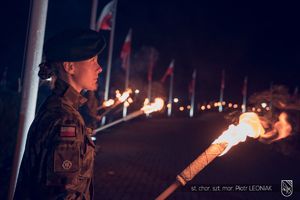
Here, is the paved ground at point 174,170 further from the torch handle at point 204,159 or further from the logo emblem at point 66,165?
the logo emblem at point 66,165

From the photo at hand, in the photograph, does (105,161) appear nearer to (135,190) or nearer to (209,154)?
(135,190)

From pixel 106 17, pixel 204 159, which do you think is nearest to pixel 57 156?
pixel 204 159

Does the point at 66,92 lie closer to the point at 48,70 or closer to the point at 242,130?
the point at 48,70

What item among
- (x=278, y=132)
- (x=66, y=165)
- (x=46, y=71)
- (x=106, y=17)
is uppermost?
(x=106, y=17)

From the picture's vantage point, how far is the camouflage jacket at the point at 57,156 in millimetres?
1791

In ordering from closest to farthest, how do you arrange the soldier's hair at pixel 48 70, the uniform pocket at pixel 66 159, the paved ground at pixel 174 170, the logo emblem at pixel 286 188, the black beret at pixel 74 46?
the uniform pocket at pixel 66 159, the black beret at pixel 74 46, the soldier's hair at pixel 48 70, the paved ground at pixel 174 170, the logo emblem at pixel 286 188

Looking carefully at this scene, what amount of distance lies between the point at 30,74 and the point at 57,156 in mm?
2390

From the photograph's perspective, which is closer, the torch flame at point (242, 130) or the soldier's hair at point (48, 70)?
the soldier's hair at point (48, 70)

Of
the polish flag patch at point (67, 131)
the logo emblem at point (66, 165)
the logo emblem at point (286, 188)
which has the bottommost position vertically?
the logo emblem at point (286, 188)

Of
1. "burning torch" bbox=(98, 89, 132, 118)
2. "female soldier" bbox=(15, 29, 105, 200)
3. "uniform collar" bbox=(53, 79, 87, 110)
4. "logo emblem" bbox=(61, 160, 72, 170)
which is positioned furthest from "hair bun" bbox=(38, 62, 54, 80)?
"burning torch" bbox=(98, 89, 132, 118)

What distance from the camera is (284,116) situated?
4.56 meters

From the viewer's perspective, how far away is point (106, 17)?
14273 mm

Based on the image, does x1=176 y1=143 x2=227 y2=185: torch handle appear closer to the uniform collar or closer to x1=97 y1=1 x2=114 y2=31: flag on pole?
the uniform collar

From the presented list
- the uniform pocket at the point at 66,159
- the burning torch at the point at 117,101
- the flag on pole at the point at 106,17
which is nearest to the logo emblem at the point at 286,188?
the burning torch at the point at 117,101
